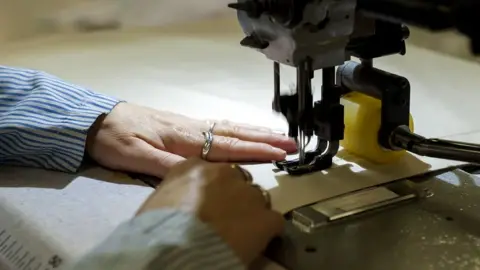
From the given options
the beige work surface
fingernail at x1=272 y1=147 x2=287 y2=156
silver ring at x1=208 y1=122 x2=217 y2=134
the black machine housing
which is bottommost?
the beige work surface

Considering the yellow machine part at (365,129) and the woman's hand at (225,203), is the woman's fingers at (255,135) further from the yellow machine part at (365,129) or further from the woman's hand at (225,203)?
the woman's hand at (225,203)

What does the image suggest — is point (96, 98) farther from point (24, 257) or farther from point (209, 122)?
point (24, 257)

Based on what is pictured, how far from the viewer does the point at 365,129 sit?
91 centimetres

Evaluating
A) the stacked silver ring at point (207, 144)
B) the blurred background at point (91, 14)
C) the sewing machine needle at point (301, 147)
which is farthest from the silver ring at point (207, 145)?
the blurred background at point (91, 14)

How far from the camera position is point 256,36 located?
0.81 m

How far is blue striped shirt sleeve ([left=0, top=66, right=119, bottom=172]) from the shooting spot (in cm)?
91

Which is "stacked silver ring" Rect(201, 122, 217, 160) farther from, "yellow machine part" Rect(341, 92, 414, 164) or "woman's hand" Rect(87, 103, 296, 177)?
"yellow machine part" Rect(341, 92, 414, 164)

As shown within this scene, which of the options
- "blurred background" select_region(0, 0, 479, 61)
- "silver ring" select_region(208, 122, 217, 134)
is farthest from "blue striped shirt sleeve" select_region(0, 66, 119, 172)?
"blurred background" select_region(0, 0, 479, 61)

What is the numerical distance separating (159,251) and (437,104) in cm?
65

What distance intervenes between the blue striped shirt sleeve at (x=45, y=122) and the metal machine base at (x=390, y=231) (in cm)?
31

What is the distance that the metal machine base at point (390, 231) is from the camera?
0.67 metres

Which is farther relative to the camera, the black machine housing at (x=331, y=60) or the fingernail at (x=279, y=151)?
the fingernail at (x=279, y=151)

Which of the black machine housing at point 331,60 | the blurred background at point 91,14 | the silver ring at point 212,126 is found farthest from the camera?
the blurred background at point 91,14

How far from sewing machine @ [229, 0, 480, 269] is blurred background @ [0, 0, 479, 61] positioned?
3.04 feet
